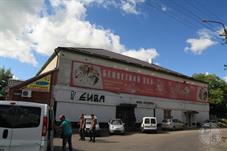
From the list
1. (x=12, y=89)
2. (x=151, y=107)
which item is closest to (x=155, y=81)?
(x=151, y=107)

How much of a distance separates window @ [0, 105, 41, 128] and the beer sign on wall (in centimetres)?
2499

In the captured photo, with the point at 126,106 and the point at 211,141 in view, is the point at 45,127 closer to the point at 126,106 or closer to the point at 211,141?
the point at 211,141

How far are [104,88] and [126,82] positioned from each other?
13.3ft

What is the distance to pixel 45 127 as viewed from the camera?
7828 mm

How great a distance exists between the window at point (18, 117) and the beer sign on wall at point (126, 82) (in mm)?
24990

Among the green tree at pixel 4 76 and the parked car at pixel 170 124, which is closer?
the parked car at pixel 170 124

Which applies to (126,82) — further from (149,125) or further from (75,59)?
(75,59)

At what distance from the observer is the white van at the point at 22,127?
743 cm

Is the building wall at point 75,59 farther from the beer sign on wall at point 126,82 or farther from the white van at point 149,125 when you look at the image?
the white van at point 149,125

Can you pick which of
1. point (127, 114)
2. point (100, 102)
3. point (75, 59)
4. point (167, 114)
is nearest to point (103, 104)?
point (100, 102)

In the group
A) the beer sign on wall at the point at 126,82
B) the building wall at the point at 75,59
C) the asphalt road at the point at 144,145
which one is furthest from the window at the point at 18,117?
the beer sign on wall at the point at 126,82

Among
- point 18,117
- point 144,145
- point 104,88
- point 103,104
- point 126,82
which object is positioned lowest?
point 144,145

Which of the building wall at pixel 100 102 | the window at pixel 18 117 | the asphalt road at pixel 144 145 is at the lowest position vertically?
the asphalt road at pixel 144 145

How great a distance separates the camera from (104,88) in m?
35.6
